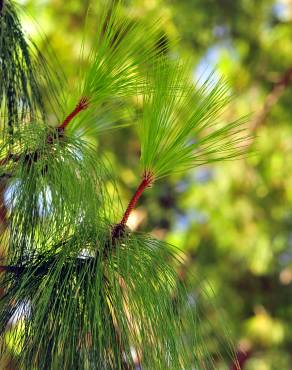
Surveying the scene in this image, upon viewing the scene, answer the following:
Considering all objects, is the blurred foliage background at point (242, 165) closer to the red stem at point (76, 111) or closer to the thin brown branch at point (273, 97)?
the thin brown branch at point (273, 97)

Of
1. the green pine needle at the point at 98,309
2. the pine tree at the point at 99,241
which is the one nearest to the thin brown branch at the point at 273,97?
the pine tree at the point at 99,241

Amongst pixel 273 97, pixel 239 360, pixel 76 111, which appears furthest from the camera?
pixel 273 97

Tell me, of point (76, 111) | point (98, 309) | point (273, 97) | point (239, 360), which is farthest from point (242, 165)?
point (98, 309)

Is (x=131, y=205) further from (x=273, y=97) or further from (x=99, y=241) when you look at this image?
(x=273, y=97)

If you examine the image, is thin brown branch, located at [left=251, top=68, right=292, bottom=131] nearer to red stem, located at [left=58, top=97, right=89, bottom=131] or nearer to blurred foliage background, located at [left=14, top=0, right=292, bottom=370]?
blurred foliage background, located at [left=14, top=0, right=292, bottom=370]

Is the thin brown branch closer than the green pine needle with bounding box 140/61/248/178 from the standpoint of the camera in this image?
No

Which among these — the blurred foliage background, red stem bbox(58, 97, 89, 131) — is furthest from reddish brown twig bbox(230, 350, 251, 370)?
red stem bbox(58, 97, 89, 131)
